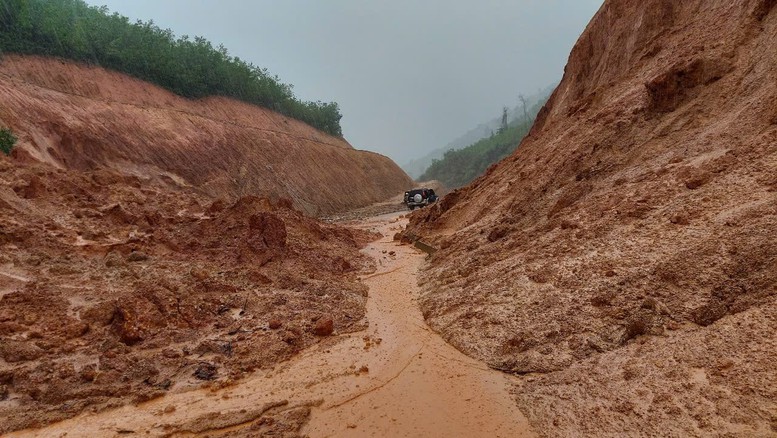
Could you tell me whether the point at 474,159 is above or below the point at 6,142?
above

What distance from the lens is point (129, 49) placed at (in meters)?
37.7

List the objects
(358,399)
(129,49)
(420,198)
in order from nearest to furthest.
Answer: (358,399) → (420,198) → (129,49)

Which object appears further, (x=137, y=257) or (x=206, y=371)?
(x=137, y=257)

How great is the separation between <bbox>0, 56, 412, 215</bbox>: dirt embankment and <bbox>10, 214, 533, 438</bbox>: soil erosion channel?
1541cm

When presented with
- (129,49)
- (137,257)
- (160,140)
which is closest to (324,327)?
(137,257)

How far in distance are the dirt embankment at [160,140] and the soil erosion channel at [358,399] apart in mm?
15415

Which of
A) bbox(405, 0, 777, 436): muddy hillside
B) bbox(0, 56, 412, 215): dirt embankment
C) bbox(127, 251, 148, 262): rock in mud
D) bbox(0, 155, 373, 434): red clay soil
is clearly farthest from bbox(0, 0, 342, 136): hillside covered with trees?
bbox(405, 0, 777, 436): muddy hillside

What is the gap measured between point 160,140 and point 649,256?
90.9 feet

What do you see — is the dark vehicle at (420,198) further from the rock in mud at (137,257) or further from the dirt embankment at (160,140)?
the rock in mud at (137,257)

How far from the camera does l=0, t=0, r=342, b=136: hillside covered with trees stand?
3111cm

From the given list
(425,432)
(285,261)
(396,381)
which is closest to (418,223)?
(285,261)

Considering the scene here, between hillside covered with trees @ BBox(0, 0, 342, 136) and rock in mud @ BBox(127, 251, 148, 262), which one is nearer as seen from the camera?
rock in mud @ BBox(127, 251, 148, 262)

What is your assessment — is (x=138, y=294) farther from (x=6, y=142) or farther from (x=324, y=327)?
(x=6, y=142)

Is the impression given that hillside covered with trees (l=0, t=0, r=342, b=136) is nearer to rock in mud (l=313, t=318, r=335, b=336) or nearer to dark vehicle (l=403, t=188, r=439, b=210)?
dark vehicle (l=403, t=188, r=439, b=210)
